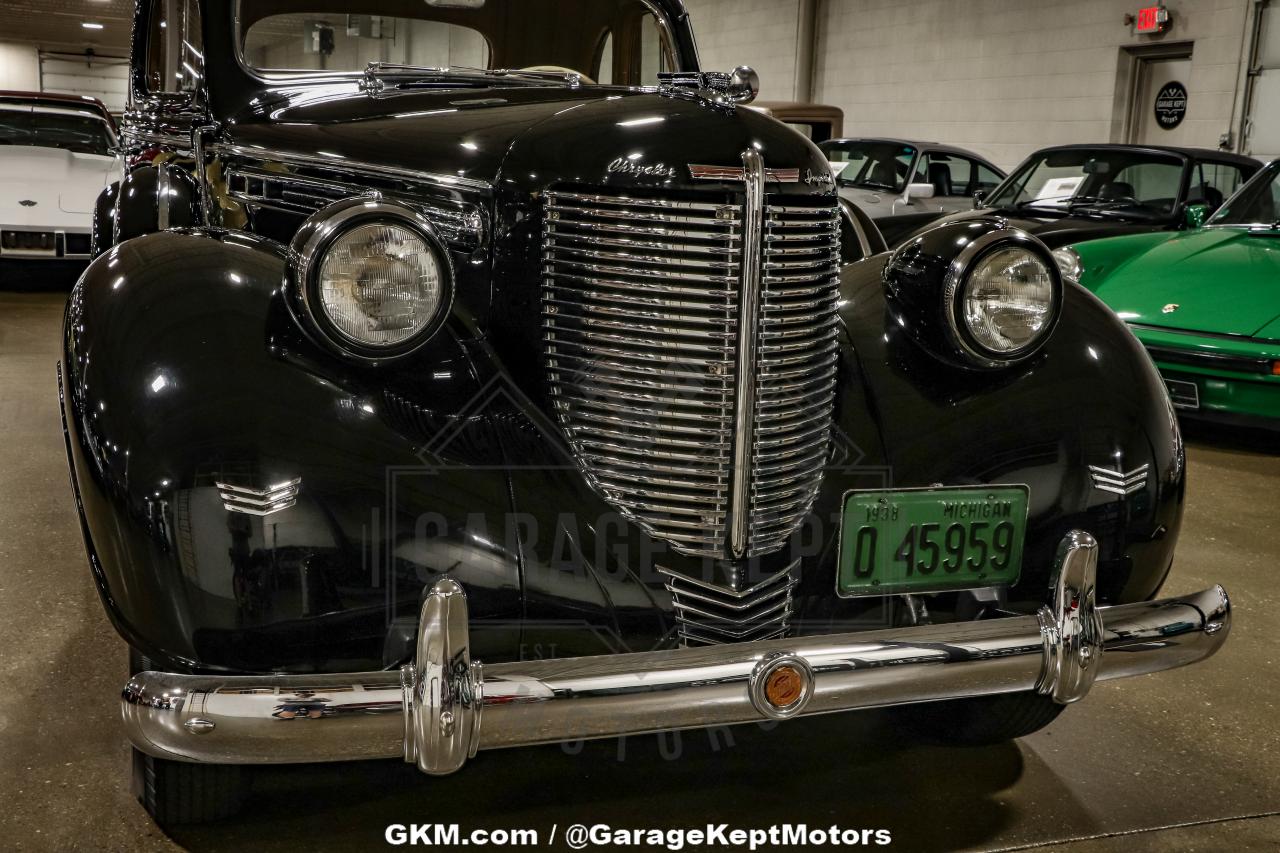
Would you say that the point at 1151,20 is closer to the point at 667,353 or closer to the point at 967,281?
the point at 967,281

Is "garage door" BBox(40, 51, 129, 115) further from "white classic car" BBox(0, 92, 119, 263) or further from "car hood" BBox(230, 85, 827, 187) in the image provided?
"car hood" BBox(230, 85, 827, 187)

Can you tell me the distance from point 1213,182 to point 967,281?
21.0ft

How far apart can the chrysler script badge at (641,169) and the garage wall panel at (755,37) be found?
46.1ft

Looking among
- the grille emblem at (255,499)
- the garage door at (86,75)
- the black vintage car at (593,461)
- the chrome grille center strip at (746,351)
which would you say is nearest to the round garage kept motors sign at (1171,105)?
the black vintage car at (593,461)

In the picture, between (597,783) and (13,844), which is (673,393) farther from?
(13,844)

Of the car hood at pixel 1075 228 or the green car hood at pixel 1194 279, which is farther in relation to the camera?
the car hood at pixel 1075 228

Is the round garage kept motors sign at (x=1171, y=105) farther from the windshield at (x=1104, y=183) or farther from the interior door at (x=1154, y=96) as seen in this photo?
the windshield at (x=1104, y=183)

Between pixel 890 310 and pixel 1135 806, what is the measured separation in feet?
Answer: 3.62

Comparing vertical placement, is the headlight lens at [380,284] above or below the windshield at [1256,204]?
below

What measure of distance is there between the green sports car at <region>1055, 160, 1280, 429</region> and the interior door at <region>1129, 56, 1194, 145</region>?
199 inches

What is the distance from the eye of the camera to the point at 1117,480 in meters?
2.17

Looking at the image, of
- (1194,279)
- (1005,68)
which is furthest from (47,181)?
(1005,68)

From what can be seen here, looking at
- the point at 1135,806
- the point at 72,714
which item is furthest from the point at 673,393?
the point at 72,714

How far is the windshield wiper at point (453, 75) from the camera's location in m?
2.85
